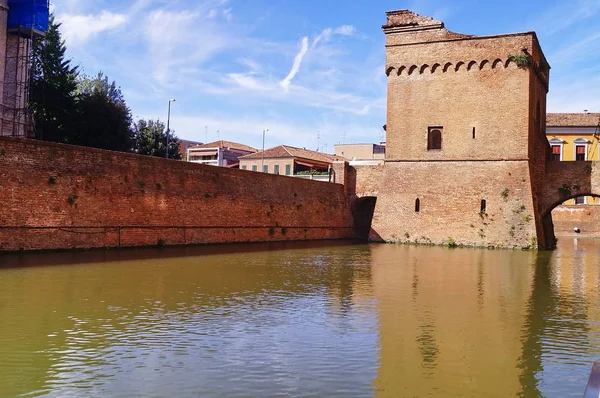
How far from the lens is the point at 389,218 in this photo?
24.9 m

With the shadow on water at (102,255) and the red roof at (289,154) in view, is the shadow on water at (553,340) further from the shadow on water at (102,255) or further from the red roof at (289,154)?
the red roof at (289,154)

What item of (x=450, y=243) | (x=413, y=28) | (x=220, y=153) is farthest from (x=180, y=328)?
(x=220, y=153)

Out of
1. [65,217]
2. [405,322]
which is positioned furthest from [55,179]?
[405,322]

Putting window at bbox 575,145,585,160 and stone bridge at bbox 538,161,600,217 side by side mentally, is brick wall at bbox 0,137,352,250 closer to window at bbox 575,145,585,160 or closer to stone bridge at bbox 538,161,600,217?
stone bridge at bbox 538,161,600,217

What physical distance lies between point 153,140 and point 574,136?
3006 centimetres

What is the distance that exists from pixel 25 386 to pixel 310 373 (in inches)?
90.9

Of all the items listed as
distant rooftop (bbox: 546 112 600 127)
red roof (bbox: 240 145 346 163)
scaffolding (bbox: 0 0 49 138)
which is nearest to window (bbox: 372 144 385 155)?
red roof (bbox: 240 145 346 163)

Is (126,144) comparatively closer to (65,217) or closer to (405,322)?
(65,217)

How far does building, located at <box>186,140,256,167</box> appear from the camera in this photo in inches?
2345

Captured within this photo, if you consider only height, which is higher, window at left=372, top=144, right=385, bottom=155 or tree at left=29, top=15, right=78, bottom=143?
window at left=372, top=144, right=385, bottom=155

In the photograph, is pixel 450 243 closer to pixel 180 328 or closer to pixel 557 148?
pixel 180 328

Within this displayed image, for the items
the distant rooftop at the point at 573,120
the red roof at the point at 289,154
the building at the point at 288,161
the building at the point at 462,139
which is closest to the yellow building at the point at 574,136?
the distant rooftop at the point at 573,120

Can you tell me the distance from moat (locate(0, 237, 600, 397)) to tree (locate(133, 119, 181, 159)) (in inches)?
1033

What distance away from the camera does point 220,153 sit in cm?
5916
